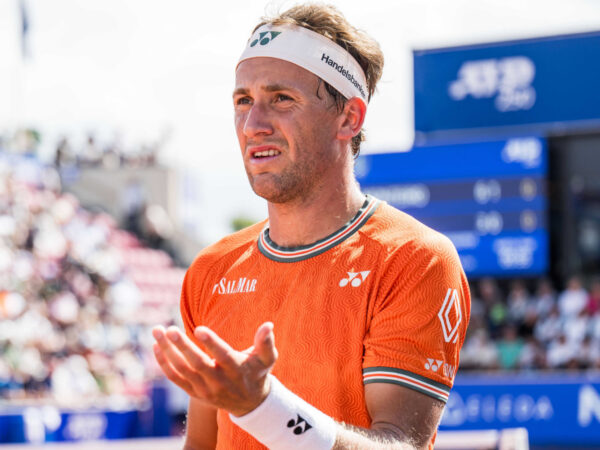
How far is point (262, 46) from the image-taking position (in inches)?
94.5

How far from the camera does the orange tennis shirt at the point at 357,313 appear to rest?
2068mm

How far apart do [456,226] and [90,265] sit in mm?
10037

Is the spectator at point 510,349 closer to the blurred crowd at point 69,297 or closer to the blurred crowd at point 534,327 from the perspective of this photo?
the blurred crowd at point 534,327

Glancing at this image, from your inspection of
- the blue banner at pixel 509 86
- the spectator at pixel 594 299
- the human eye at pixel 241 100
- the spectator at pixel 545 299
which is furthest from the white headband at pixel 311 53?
the spectator at pixel 545 299

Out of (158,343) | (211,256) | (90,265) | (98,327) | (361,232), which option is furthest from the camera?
(90,265)

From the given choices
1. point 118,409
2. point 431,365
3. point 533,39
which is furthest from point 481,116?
point 431,365

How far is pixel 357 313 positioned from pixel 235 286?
44cm

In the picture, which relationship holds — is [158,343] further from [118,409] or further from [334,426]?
[118,409]

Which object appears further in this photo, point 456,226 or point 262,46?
point 456,226

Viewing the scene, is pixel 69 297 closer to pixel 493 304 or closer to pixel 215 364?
pixel 493 304

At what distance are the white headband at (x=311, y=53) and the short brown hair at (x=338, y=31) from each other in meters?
0.03

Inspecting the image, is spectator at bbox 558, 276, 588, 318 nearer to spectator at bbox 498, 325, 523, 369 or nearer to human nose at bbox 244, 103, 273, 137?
spectator at bbox 498, 325, 523, 369

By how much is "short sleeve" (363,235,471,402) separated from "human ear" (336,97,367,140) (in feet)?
1.34

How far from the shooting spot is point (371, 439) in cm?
189
